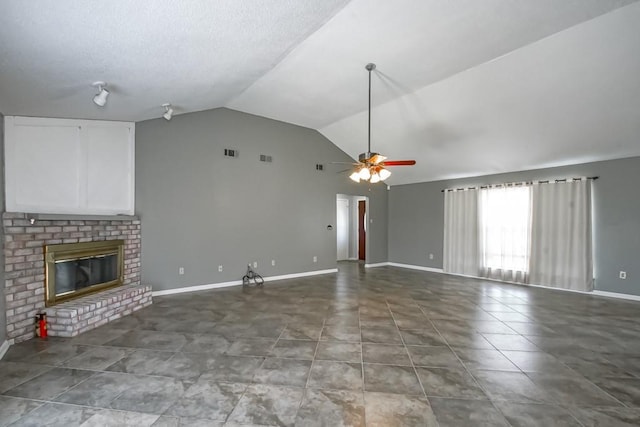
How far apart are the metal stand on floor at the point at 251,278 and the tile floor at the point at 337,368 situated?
130cm

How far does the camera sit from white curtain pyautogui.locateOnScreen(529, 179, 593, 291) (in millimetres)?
5055

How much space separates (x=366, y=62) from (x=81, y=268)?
4776 millimetres

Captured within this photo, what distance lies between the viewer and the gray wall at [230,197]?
4.87 metres

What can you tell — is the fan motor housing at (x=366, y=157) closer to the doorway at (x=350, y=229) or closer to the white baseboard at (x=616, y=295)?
the white baseboard at (x=616, y=295)

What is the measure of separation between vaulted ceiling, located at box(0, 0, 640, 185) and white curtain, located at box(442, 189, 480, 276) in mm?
1452

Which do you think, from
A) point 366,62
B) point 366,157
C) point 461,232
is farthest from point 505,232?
point 366,62

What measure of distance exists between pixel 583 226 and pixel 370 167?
455 cm

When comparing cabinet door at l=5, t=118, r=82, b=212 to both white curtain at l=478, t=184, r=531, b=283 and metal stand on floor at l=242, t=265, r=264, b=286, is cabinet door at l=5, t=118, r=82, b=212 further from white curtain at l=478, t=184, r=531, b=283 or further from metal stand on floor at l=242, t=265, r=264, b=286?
white curtain at l=478, t=184, r=531, b=283

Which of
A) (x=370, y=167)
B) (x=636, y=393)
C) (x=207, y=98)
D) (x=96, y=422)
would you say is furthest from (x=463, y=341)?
(x=207, y=98)

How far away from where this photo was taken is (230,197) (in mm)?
5656

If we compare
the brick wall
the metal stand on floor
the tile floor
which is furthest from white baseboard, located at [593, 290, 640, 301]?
the brick wall

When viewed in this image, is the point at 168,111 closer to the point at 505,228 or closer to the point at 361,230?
the point at 361,230

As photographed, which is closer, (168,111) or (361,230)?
(168,111)

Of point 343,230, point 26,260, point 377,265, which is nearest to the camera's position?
point 26,260
